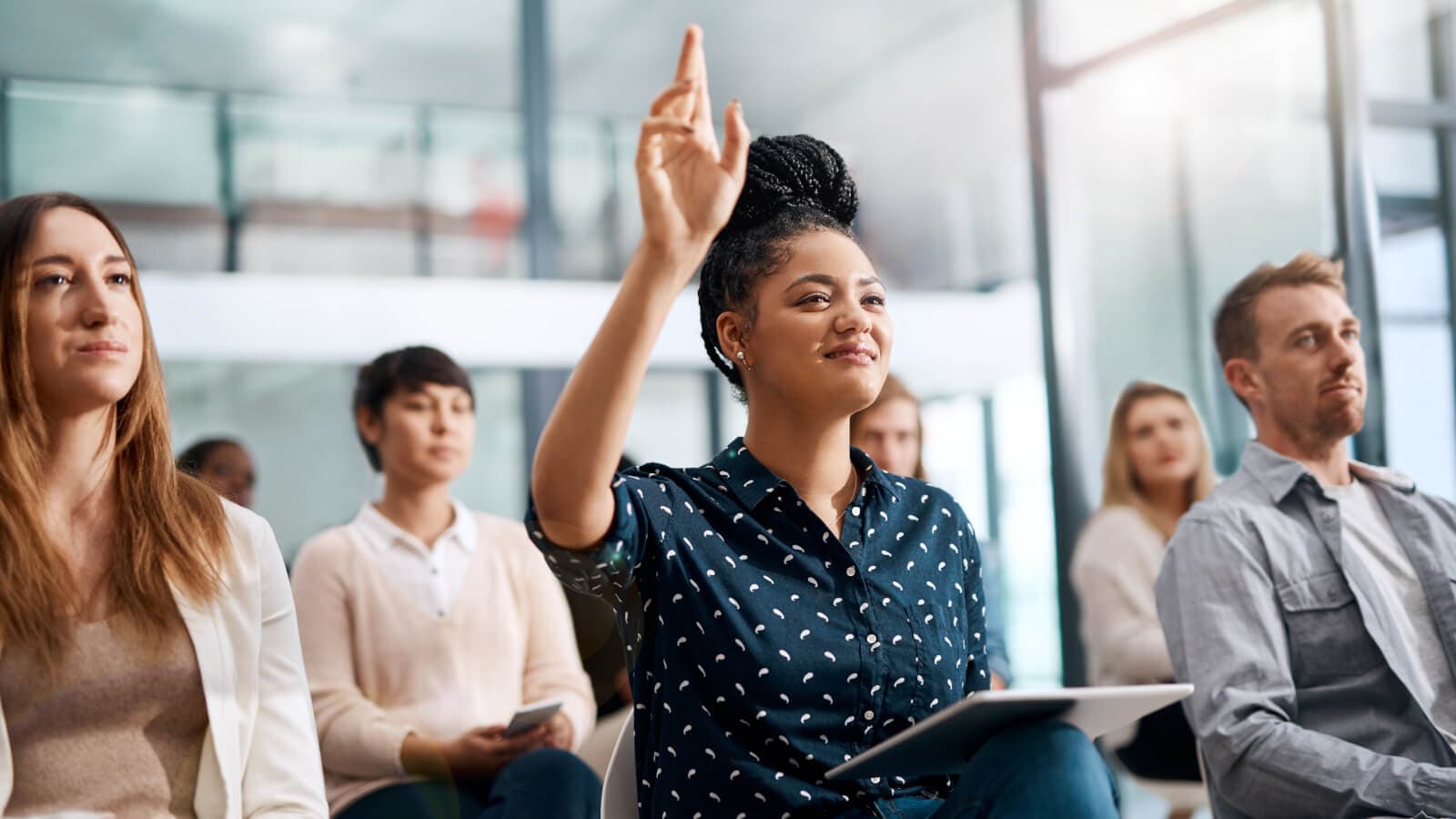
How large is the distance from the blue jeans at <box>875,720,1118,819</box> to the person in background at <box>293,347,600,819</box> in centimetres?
106

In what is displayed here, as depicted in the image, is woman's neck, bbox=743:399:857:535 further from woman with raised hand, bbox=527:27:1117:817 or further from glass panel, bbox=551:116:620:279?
glass panel, bbox=551:116:620:279

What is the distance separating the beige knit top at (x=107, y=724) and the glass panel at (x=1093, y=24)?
3690 mm

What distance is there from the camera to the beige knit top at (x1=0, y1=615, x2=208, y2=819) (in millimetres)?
1537

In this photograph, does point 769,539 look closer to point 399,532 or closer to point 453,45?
point 399,532

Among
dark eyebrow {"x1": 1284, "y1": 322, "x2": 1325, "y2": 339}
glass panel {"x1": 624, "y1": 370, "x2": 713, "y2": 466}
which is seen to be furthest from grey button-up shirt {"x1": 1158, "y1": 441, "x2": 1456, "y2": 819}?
glass panel {"x1": 624, "y1": 370, "x2": 713, "y2": 466}

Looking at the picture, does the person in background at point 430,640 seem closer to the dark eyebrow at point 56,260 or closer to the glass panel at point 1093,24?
the dark eyebrow at point 56,260

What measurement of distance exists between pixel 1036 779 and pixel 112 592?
3.56ft

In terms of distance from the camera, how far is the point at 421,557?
280 cm

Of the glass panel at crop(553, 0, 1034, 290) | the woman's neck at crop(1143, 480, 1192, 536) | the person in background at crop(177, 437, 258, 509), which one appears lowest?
the woman's neck at crop(1143, 480, 1192, 536)

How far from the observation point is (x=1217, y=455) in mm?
4105

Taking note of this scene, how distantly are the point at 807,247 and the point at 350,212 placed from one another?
4833 millimetres

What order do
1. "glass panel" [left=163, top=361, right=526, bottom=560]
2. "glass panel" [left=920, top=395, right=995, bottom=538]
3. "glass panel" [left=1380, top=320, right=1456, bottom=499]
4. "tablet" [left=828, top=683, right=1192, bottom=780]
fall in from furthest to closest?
"glass panel" [left=920, top=395, right=995, bottom=538] < "glass panel" [left=163, top=361, right=526, bottom=560] < "glass panel" [left=1380, top=320, right=1456, bottom=499] < "tablet" [left=828, top=683, right=1192, bottom=780]

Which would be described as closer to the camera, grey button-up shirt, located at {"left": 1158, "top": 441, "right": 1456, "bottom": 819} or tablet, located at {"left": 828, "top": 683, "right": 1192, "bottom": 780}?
tablet, located at {"left": 828, "top": 683, "right": 1192, "bottom": 780}

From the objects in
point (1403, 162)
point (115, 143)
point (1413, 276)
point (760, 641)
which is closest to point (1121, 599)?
point (1413, 276)
